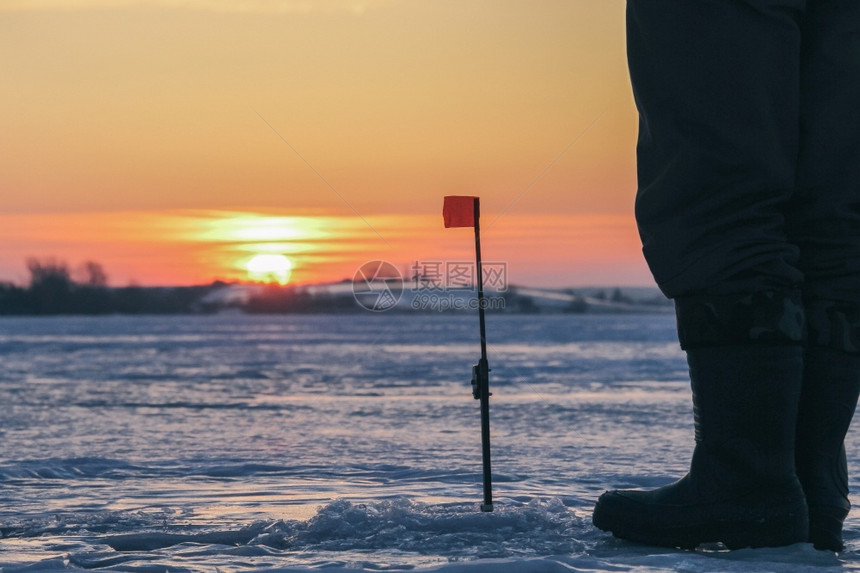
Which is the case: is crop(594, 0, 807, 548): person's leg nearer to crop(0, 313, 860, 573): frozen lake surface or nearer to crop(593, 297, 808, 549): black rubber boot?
crop(593, 297, 808, 549): black rubber boot

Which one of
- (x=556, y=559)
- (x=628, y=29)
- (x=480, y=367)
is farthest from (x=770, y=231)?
(x=480, y=367)

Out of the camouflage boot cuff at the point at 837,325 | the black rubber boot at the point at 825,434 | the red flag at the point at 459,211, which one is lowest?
the black rubber boot at the point at 825,434

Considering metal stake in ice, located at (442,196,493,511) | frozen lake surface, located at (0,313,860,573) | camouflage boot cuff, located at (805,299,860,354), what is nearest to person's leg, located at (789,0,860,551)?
camouflage boot cuff, located at (805,299,860,354)

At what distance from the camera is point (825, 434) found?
1784 mm

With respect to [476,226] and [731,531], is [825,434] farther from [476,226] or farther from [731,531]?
[476,226]

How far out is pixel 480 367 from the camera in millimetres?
2303

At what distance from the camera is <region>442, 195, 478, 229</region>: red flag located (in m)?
2.35

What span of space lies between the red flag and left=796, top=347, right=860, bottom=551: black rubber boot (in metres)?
0.89

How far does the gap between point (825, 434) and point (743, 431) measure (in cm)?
19

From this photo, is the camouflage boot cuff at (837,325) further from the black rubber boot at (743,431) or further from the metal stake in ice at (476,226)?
the metal stake in ice at (476,226)

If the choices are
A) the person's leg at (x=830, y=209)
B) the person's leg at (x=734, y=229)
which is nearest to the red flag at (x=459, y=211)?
the person's leg at (x=734, y=229)

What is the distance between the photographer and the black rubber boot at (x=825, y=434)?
1.75m

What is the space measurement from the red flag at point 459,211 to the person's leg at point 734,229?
658 mm

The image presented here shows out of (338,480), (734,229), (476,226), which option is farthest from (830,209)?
(338,480)
